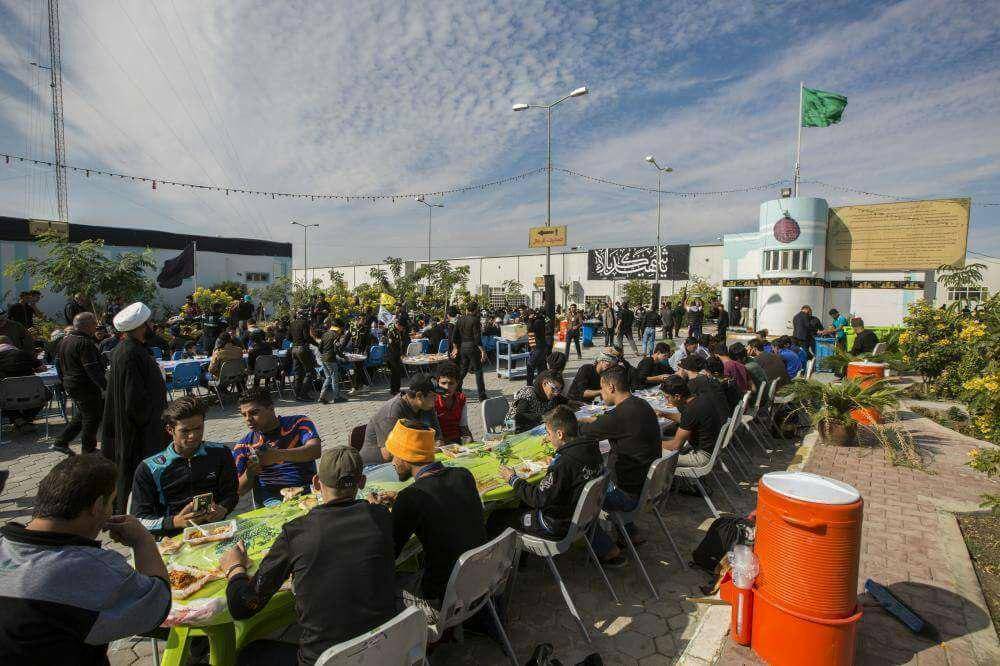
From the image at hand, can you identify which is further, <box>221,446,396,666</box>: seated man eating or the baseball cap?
the baseball cap

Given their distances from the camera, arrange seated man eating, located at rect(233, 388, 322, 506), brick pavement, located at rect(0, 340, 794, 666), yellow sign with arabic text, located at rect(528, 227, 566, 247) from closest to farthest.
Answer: brick pavement, located at rect(0, 340, 794, 666) → seated man eating, located at rect(233, 388, 322, 506) → yellow sign with arabic text, located at rect(528, 227, 566, 247)

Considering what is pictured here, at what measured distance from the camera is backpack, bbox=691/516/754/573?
3.93 meters

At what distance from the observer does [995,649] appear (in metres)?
Result: 3.04

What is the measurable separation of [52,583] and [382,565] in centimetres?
110

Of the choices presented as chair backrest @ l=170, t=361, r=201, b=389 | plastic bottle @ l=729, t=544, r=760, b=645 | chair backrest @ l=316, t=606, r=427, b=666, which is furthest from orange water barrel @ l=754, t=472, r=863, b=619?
chair backrest @ l=170, t=361, r=201, b=389

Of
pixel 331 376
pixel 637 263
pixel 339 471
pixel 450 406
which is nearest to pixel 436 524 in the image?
pixel 339 471

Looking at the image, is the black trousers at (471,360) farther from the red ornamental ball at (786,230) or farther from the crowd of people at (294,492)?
the red ornamental ball at (786,230)

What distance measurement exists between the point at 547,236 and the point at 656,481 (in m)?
11.2

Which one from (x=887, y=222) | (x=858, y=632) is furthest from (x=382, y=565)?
(x=887, y=222)

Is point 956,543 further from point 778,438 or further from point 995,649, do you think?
point 778,438

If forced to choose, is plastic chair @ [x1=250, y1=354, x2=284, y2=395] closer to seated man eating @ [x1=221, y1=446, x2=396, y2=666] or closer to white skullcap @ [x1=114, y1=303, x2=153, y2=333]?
white skullcap @ [x1=114, y1=303, x2=153, y2=333]

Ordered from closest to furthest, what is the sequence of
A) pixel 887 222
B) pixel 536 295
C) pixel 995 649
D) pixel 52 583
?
pixel 52 583 < pixel 995 649 < pixel 887 222 < pixel 536 295

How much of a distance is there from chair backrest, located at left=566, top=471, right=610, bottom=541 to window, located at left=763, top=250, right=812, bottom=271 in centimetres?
2455

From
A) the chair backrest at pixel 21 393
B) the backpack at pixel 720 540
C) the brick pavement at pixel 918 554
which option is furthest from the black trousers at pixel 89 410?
the brick pavement at pixel 918 554
